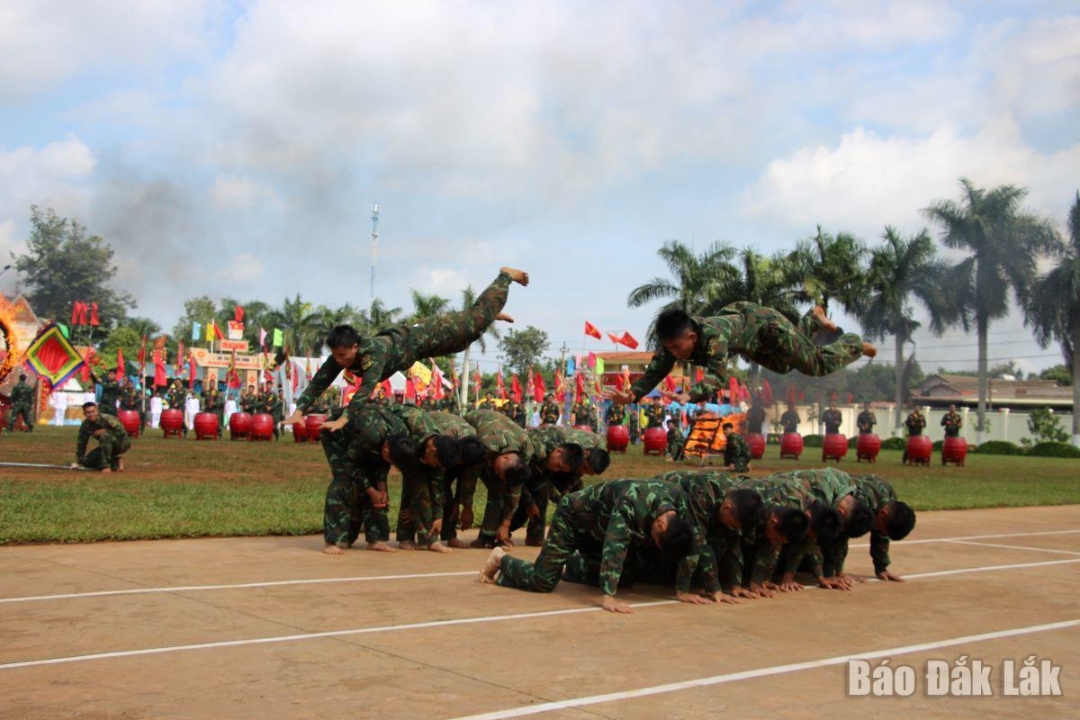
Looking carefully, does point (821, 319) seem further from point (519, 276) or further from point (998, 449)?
point (998, 449)

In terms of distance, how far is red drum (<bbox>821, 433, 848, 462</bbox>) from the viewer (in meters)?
31.8

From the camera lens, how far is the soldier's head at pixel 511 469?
32.2 feet

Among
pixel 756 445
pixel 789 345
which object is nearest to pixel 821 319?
pixel 789 345

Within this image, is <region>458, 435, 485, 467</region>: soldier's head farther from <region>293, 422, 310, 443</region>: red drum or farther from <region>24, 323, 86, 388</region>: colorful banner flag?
<region>293, 422, 310, 443</region>: red drum

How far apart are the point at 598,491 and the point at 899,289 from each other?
44.0m

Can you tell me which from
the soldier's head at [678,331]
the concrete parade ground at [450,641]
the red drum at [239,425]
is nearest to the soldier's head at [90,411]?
the concrete parade ground at [450,641]

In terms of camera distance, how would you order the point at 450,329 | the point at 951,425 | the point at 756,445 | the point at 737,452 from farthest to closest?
the point at 951,425 → the point at 756,445 → the point at 737,452 → the point at 450,329

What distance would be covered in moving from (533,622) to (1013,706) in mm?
2797

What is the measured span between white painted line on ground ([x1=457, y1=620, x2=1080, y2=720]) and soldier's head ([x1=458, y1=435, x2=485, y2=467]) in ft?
15.0

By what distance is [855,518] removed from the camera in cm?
820

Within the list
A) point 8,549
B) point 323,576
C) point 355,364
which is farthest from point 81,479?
point 323,576

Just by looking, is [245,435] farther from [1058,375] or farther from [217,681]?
[1058,375]

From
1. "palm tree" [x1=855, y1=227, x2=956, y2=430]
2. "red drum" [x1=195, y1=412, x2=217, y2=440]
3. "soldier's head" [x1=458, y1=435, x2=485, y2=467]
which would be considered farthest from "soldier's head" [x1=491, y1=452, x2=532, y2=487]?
"palm tree" [x1=855, y1=227, x2=956, y2=430]

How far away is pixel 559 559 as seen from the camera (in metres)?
7.67
